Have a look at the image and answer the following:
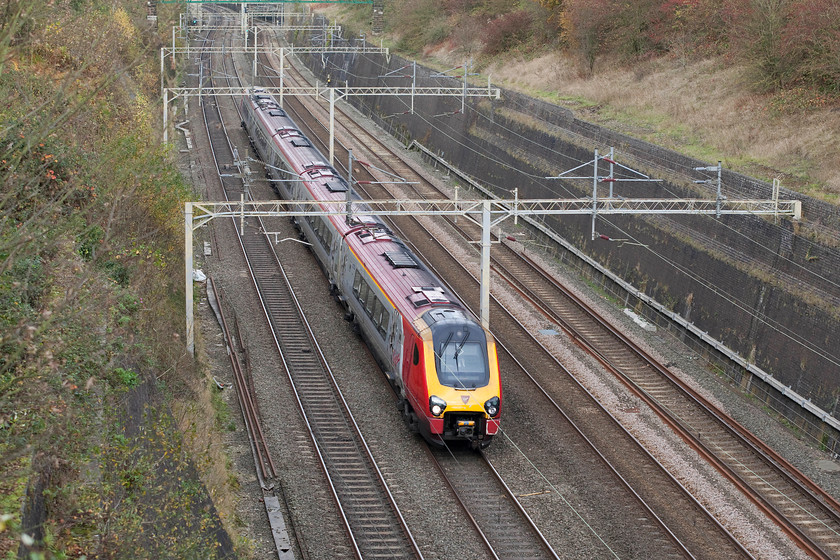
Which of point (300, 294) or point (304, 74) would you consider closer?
point (300, 294)

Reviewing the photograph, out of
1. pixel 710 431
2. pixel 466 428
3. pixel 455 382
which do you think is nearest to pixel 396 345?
pixel 455 382

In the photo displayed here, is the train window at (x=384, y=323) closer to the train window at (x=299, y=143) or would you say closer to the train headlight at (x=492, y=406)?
the train headlight at (x=492, y=406)

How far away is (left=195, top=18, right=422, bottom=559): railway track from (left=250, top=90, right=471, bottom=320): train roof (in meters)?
2.88

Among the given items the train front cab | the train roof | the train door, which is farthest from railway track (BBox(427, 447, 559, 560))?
the train roof

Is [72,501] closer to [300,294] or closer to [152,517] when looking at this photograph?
[152,517]

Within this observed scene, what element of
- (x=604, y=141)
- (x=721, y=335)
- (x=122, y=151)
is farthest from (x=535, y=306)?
(x=122, y=151)

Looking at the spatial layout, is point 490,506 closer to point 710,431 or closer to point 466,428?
point 466,428

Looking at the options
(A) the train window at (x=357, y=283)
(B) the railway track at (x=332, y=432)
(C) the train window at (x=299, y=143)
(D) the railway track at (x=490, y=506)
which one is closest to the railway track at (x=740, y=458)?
(D) the railway track at (x=490, y=506)

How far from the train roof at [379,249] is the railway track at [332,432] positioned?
2.88 meters

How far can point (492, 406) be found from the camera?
19.1 meters

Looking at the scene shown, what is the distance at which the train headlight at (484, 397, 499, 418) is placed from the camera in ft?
62.4

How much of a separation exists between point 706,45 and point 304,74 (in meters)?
41.1

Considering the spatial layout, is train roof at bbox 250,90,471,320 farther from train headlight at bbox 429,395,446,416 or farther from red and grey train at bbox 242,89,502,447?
train headlight at bbox 429,395,446,416

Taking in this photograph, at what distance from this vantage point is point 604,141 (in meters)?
34.7
